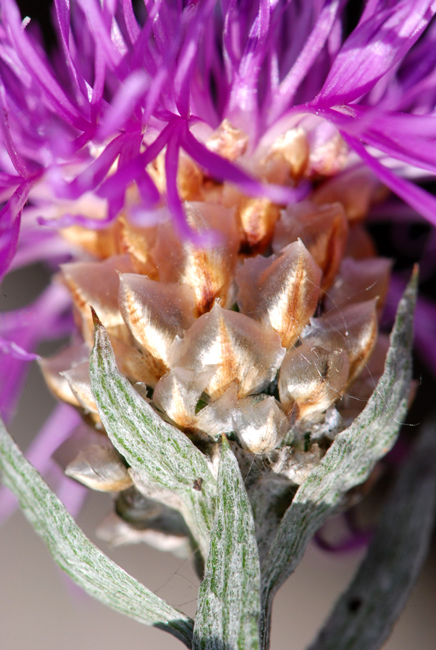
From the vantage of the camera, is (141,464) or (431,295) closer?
(141,464)

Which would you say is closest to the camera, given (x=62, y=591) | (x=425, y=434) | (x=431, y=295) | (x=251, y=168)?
(x=251, y=168)

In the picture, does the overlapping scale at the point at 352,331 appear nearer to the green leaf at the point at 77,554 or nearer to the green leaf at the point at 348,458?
the green leaf at the point at 348,458

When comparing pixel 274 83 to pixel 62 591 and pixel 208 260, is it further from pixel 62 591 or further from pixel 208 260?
pixel 62 591

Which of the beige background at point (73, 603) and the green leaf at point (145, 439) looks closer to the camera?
the green leaf at point (145, 439)

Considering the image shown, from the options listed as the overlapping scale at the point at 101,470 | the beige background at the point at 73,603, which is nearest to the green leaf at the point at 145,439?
the overlapping scale at the point at 101,470

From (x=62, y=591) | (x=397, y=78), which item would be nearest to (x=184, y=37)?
(x=397, y=78)
